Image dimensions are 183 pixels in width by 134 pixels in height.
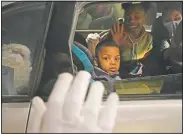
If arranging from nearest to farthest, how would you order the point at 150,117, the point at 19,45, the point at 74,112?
the point at 74,112, the point at 150,117, the point at 19,45

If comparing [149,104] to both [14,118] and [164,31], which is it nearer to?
[164,31]

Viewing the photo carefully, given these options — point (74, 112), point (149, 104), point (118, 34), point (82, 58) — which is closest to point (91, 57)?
point (82, 58)

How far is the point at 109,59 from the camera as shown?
4.43ft

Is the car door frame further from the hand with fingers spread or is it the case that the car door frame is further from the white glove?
the white glove

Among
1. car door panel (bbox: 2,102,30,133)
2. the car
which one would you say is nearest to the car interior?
the car

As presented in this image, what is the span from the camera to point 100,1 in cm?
137

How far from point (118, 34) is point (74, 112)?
0.65 meters

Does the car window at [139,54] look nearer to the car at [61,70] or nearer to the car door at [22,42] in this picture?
the car at [61,70]

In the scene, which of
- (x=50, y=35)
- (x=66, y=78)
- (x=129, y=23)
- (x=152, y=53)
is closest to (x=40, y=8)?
(x=50, y=35)

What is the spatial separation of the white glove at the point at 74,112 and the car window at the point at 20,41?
576 mm

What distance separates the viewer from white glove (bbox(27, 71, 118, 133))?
0.77 m

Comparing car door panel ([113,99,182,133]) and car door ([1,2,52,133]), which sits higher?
car door ([1,2,52,133])

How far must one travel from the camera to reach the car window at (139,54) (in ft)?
4.41

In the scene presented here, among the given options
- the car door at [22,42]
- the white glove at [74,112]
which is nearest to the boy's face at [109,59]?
the car door at [22,42]
